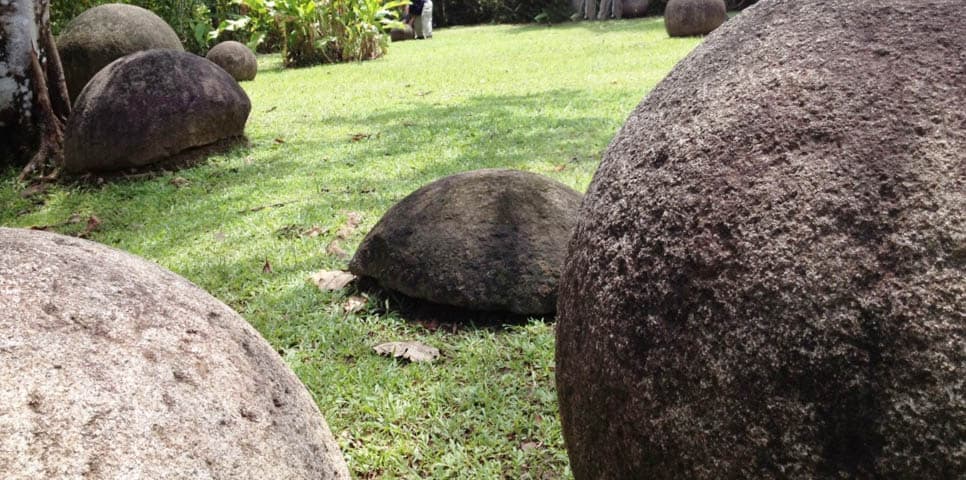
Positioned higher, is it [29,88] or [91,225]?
[29,88]

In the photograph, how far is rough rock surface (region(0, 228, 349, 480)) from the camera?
1.26m

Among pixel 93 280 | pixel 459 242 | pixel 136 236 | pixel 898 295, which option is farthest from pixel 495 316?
pixel 136 236

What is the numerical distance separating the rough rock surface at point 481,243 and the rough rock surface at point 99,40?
703 cm

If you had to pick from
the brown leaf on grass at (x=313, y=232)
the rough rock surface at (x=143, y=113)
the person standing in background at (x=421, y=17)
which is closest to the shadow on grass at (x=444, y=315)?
the brown leaf on grass at (x=313, y=232)

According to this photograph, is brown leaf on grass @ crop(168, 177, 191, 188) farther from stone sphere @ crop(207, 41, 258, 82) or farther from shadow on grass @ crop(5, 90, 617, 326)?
stone sphere @ crop(207, 41, 258, 82)

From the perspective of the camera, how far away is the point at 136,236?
5.15 metres

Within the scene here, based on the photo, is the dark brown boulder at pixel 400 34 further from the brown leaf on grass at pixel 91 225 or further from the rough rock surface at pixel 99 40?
the brown leaf on grass at pixel 91 225

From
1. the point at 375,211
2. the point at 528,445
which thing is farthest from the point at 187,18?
the point at 528,445

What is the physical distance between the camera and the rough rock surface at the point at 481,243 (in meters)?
3.42

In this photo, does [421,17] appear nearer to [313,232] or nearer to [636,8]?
[636,8]

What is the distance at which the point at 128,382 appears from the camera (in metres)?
1.38

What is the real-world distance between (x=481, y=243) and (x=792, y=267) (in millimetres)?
2177

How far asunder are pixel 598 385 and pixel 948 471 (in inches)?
24.7

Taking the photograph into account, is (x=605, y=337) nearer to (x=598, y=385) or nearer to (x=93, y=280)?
(x=598, y=385)
